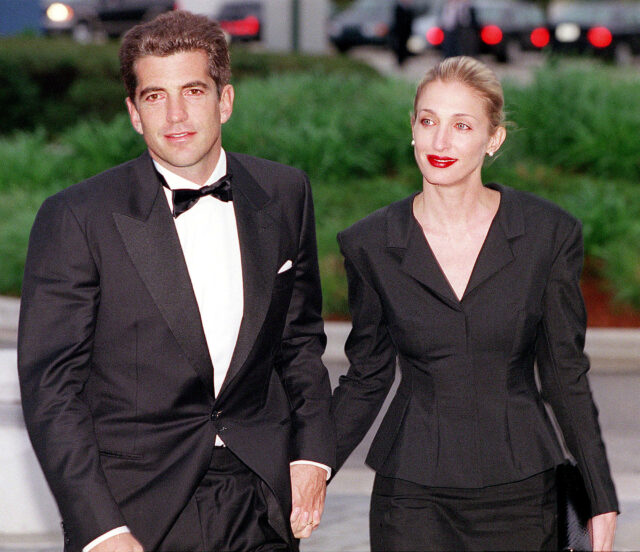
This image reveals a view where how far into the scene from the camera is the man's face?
385cm

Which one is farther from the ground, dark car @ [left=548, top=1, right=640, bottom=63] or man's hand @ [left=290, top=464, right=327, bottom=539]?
man's hand @ [left=290, top=464, right=327, bottom=539]

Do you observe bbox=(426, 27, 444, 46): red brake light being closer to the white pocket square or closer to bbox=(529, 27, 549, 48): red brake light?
bbox=(529, 27, 549, 48): red brake light

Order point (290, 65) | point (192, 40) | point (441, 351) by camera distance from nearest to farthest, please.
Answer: point (192, 40)
point (441, 351)
point (290, 65)

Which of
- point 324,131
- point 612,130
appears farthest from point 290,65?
point 612,130

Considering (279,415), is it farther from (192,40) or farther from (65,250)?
(192,40)

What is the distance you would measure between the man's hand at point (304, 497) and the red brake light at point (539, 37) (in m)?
35.8

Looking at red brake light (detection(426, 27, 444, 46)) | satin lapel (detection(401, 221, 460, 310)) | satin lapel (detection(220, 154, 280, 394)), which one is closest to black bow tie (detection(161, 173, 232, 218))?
satin lapel (detection(220, 154, 280, 394))

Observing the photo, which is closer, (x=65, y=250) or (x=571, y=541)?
(x=65, y=250)

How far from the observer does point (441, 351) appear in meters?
4.14

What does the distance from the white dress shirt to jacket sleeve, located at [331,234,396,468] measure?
0.53m

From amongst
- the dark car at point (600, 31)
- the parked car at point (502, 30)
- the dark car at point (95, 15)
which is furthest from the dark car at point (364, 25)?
the dark car at point (95, 15)

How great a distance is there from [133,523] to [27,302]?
0.72 metres

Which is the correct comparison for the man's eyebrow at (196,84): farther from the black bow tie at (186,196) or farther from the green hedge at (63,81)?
the green hedge at (63,81)

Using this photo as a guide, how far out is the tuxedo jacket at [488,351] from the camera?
13.4ft
